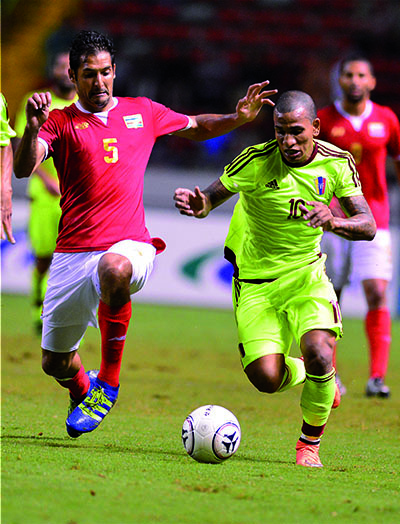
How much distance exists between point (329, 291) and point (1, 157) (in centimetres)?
213

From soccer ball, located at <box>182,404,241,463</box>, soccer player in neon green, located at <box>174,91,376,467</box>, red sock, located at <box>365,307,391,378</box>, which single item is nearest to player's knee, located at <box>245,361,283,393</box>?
soccer player in neon green, located at <box>174,91,376,467</box>

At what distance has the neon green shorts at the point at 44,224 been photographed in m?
10.0

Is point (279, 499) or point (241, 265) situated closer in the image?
point (279, 499)

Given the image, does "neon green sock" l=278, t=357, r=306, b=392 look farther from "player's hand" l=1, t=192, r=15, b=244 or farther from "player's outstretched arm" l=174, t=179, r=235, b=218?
"player's hand" l=1, t=192, r=15, b=244

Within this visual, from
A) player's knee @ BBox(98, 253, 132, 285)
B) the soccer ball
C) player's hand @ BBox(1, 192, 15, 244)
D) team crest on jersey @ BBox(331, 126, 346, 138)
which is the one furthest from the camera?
team crest on jersey @ BBox(331, 126, 346, 138)

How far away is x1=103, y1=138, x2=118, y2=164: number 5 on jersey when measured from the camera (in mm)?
5406

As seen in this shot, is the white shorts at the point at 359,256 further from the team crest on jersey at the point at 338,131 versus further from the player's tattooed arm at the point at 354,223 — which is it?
the player's tattooed arm at the point at 354,223

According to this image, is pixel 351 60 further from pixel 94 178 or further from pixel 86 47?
pixel 94 178

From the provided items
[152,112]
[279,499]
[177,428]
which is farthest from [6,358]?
[279,499]

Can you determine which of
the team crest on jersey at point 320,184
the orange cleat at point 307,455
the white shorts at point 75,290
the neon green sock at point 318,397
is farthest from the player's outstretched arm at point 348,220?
the orange cleat at point 307,455

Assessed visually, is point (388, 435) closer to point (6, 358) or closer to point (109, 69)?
point (109, 69)

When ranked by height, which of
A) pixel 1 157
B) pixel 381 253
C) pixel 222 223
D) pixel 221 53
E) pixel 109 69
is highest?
pixel 109 69

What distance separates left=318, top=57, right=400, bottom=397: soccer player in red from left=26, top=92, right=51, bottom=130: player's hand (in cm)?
339

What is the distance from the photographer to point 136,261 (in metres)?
5.19
